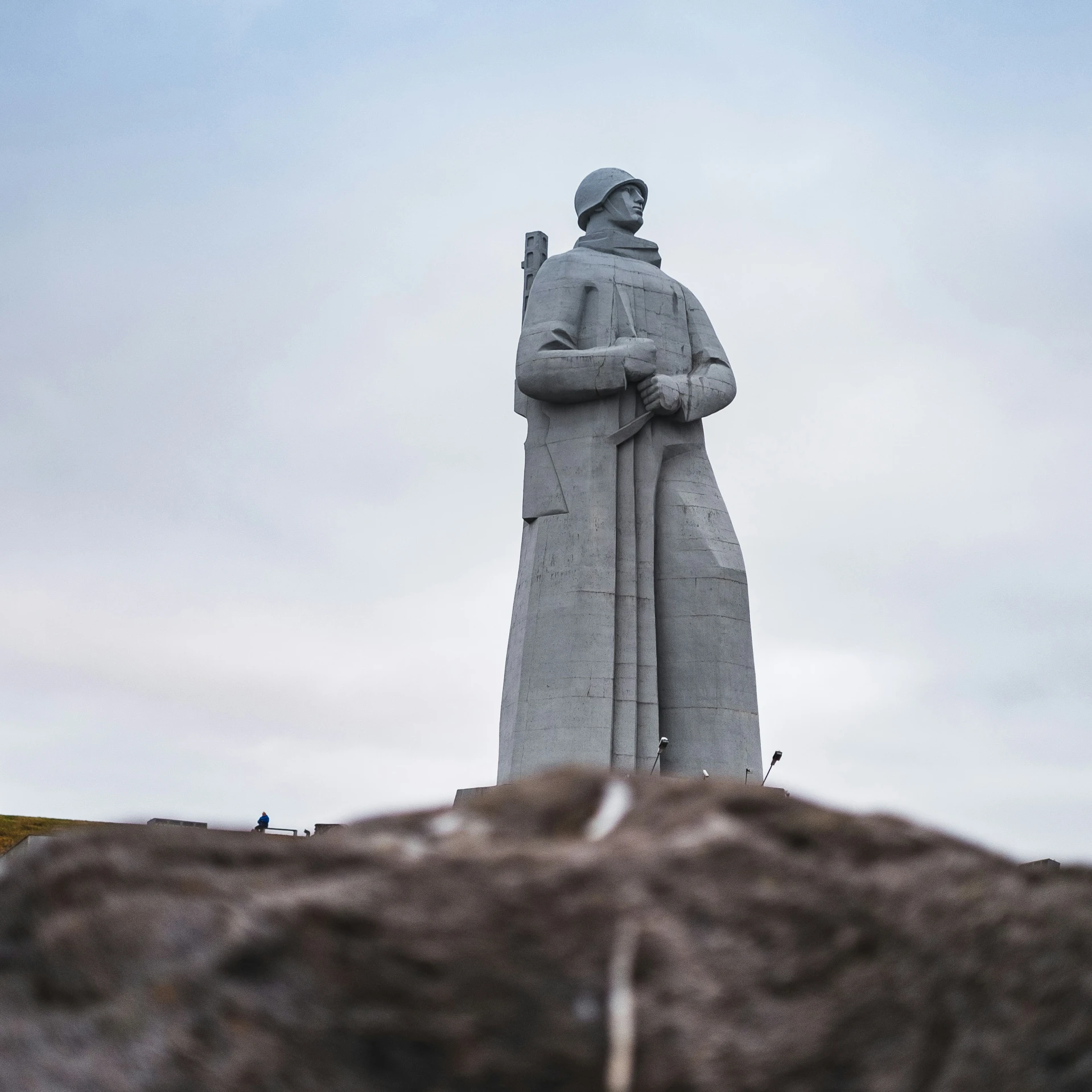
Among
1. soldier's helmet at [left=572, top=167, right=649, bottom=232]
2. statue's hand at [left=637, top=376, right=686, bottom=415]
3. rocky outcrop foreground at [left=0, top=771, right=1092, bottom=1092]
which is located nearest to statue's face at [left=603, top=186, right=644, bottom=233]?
soldier's helmet at [left=572, top=167, right=649, bottom=232]

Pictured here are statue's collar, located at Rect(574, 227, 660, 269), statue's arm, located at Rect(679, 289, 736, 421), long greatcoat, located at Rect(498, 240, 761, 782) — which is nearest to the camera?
long greatcoat, located at Rect(498, 240, 761, 782)

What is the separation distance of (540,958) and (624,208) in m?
15.0

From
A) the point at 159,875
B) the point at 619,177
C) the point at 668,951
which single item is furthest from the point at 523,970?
the point at 619,177

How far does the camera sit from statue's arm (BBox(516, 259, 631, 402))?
622 inches

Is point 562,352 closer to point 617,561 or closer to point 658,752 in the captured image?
point 617,561

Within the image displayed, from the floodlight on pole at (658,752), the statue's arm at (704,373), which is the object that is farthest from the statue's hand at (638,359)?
the floodlight on pole at (658,752)

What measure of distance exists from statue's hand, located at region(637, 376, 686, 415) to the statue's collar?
1.81 m

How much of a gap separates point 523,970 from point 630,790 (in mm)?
585

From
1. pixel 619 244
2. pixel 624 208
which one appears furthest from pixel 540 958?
pixel 624 208

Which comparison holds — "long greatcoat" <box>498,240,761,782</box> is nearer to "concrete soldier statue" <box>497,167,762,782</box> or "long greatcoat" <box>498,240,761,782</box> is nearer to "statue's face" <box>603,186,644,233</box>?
"concrete soldier statue" <box>497,167,762,782</box>

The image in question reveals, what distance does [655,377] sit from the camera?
52.4 feet

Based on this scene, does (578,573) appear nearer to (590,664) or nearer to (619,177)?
(590,664)

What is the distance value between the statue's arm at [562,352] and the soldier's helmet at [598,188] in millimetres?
941

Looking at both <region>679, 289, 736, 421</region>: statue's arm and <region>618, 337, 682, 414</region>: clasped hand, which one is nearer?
<region>618, 337, 682, 414</region>: clasped hand
